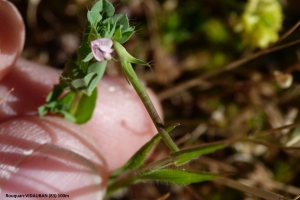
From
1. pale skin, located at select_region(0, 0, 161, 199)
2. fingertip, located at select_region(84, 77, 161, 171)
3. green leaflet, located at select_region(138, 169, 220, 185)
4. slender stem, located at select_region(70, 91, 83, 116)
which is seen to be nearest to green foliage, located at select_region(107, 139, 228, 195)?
green leaflet, located at select_region(138, 169, 220, 185)

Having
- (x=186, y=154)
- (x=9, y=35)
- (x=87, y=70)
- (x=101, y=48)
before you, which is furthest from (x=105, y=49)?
(x=9, y=35)

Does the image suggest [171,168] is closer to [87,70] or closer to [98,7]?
[87,70]

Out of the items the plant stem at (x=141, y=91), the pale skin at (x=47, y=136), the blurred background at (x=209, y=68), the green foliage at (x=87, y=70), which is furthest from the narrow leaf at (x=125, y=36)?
the blurred background at (x=209, y=68)

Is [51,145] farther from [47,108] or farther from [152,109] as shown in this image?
[152,109]

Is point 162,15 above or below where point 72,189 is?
above

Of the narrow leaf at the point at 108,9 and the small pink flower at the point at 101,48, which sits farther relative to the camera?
the narrow leaf at the point at 108,9

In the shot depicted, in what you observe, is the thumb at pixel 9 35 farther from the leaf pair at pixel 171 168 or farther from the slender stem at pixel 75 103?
the leaf pair at pixel 171 168

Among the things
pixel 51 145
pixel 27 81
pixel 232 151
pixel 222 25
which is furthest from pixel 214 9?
pixel 51 145
